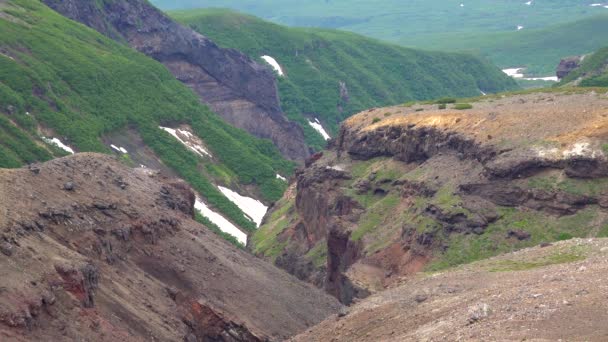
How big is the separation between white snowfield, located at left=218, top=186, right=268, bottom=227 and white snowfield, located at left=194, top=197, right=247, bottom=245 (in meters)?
6.06

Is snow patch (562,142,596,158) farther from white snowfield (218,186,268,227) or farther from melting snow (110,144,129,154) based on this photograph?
melting snow (110,144,129,154)

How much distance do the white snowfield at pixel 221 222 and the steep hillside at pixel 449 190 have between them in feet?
64.5

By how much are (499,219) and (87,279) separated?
29.8 m

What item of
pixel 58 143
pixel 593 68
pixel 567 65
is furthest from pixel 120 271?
pixel 567 65

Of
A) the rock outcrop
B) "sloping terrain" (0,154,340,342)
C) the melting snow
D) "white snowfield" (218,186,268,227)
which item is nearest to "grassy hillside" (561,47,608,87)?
the rock outcrop

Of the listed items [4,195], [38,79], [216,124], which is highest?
[4,195]

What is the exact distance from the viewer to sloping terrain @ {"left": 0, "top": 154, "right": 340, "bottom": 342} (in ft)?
170

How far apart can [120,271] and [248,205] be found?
83954 mm

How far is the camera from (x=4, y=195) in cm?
5959

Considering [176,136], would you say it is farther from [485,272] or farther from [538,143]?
[485,272]

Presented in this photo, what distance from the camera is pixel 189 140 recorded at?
160 m

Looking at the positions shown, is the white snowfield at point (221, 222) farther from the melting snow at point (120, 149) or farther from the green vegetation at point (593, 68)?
the green vegetation at point (593, 68)

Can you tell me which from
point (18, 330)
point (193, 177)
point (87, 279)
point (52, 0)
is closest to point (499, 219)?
point (87, 279)

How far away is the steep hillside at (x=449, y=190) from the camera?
242ft
